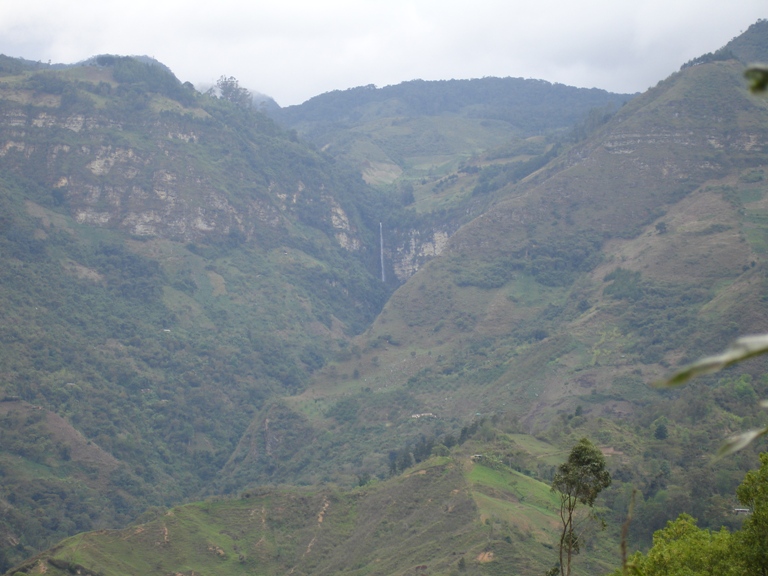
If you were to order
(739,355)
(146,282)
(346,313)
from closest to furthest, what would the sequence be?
(739,355)
(146,282)
(346,313)

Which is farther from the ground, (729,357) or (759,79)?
(759,79)

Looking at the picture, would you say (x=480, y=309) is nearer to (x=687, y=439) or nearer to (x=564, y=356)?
(x=564, y=356)

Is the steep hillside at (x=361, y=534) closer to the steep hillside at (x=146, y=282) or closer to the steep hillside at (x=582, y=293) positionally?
the steep hillside at (x=146, y=282)

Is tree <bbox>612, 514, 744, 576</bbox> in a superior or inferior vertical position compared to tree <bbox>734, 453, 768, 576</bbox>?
inferior

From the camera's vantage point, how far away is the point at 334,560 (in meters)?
58.8

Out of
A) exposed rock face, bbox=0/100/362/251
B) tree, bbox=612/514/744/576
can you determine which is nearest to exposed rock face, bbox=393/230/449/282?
exposed rock face, bbox=0/100/362/251

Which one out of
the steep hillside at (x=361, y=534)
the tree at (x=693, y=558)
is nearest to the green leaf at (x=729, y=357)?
the tree at (x=693, y=558)

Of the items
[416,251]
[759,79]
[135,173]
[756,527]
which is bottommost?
[416,251]

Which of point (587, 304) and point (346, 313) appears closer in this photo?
point (587, 304)

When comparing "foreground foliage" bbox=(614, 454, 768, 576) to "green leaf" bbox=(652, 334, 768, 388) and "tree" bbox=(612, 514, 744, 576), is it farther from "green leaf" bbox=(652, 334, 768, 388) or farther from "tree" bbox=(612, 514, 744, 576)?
"green leaf" bbox=(652, 334, 768, 388)

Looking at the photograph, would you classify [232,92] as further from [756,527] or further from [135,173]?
[756,527]

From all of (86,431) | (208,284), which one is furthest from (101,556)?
(208,284)

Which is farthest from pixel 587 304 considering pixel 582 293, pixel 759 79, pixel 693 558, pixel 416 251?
pixel 759 79

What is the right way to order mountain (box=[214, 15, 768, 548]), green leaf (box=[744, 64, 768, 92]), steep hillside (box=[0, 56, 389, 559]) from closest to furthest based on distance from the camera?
green leaf (box=[744, 64, 768, 92]) < mountain (box=[214, 15, 768, 548]) < steep hillside (box=[0, 56, 389, 559])
